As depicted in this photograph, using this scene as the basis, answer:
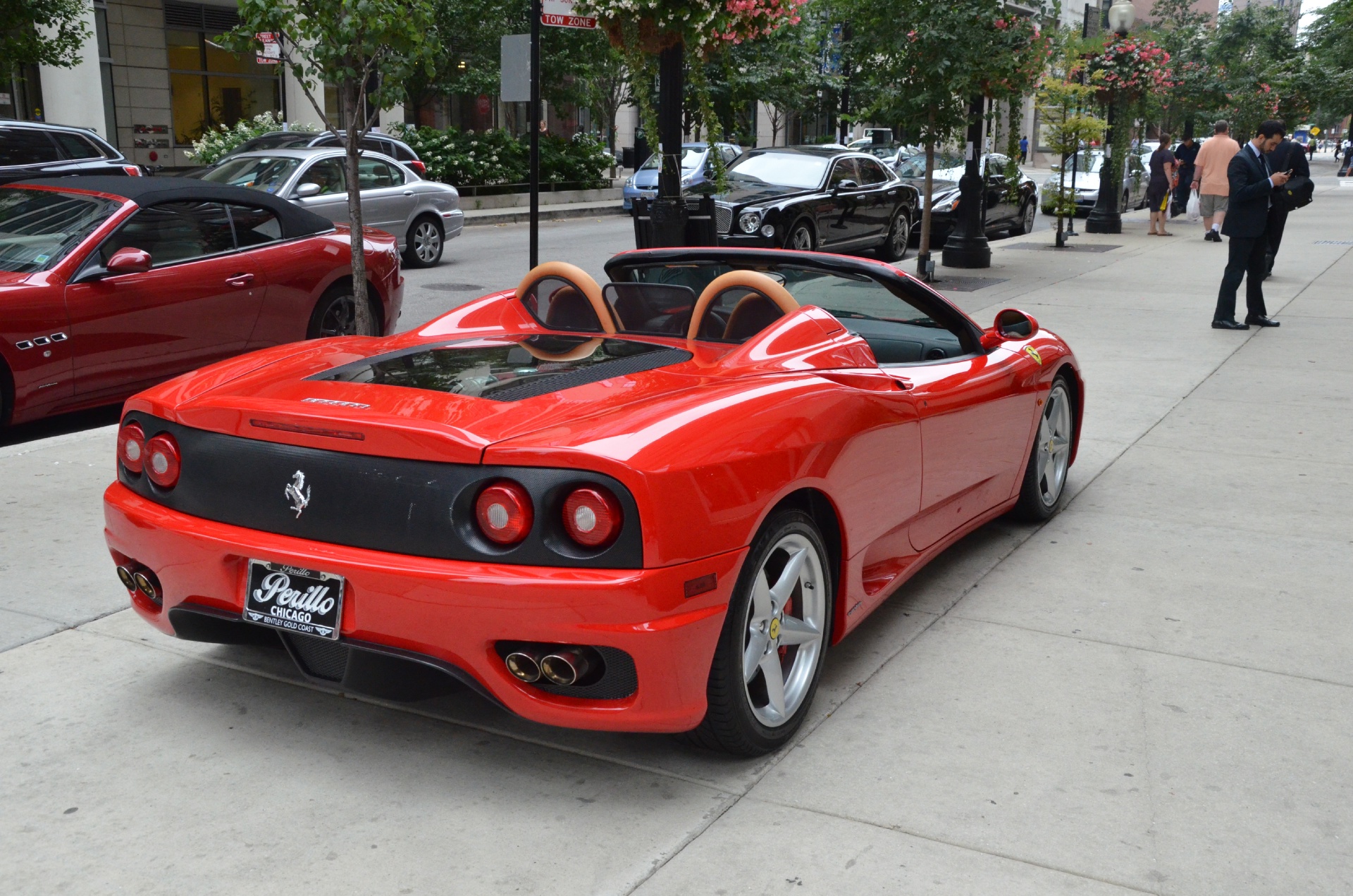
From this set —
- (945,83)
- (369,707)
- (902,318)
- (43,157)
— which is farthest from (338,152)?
(369,707)

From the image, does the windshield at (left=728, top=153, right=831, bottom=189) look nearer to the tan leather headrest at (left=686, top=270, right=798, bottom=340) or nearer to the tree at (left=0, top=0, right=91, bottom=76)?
the tree at (left=0, top=0, right=91, bottom=76)

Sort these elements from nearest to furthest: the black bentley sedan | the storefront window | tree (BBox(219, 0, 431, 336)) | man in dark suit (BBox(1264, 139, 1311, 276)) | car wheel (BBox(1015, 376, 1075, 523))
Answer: car wheel (BBox(1015, 376, 1075, 523)), tree (BBox(219, 0, 431, 336)), man in dark suit (BBox(1264, 139, 1311, 276)), the black bentley sedan, the storefront window

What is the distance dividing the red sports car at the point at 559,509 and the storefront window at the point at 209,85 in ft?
90.3

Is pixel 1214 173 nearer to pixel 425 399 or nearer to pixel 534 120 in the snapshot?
pixel 534 120

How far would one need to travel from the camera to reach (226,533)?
10.9 ft

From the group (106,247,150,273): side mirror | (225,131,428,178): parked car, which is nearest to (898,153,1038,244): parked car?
(225,131,428,178): parked car

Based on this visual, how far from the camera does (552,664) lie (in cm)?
306

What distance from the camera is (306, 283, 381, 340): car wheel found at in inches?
347

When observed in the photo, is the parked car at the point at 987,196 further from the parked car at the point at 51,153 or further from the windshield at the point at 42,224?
the windshield at the point at 42,224

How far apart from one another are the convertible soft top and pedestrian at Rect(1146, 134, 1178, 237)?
725 inches

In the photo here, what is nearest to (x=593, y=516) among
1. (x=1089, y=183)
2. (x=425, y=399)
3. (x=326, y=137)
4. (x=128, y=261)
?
Answer: (x=425, y=399)

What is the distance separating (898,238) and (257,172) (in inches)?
360

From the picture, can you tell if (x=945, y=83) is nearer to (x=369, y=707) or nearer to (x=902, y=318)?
(x=902, y=318)

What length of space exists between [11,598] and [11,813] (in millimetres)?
1607
